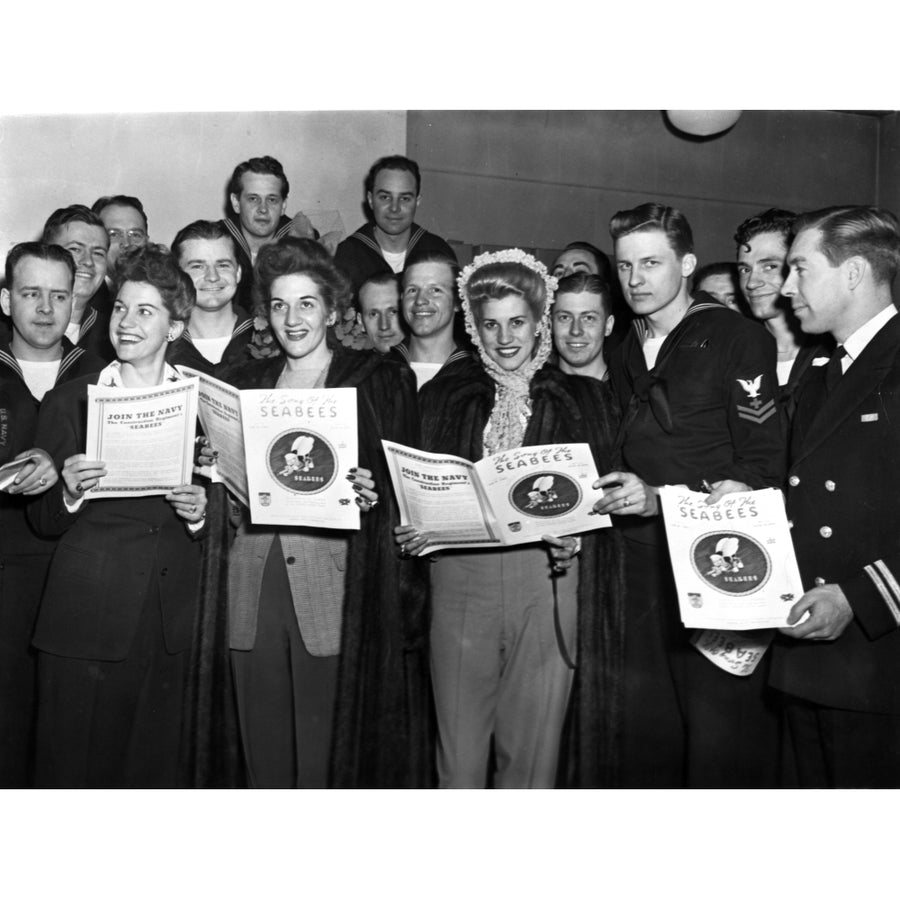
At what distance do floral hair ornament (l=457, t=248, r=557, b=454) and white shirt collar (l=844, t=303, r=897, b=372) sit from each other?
2.76ft

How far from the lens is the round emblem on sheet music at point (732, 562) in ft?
9.96

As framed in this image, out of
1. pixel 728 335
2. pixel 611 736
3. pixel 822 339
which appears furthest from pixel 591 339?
pixel 611 736

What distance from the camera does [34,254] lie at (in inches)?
132

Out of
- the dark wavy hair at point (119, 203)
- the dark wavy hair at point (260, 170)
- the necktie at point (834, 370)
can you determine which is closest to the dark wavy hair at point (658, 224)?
the necktie at point (834, 370)

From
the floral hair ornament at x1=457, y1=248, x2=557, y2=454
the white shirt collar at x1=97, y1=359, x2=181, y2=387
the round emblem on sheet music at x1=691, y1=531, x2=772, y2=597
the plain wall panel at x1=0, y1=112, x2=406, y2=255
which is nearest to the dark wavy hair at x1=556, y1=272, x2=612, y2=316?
the floral hair ornament at x1=457, y1=248, x2=557, y2=454

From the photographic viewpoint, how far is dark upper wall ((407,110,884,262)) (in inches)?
130

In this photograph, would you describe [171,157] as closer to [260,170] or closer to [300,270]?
[260,170]

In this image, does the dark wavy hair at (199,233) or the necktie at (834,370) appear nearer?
the necktie at (834,370)

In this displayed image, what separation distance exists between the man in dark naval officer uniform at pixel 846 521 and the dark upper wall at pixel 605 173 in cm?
25

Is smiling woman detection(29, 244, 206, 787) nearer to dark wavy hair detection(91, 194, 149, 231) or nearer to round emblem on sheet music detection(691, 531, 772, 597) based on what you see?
dark wavy hair detection(91, 194, 149, 231)

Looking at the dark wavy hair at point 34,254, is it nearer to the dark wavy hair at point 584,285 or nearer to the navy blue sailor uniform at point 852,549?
the dark wavy hair at point 584,285

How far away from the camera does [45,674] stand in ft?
10.9

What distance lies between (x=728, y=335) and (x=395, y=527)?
111 cm
